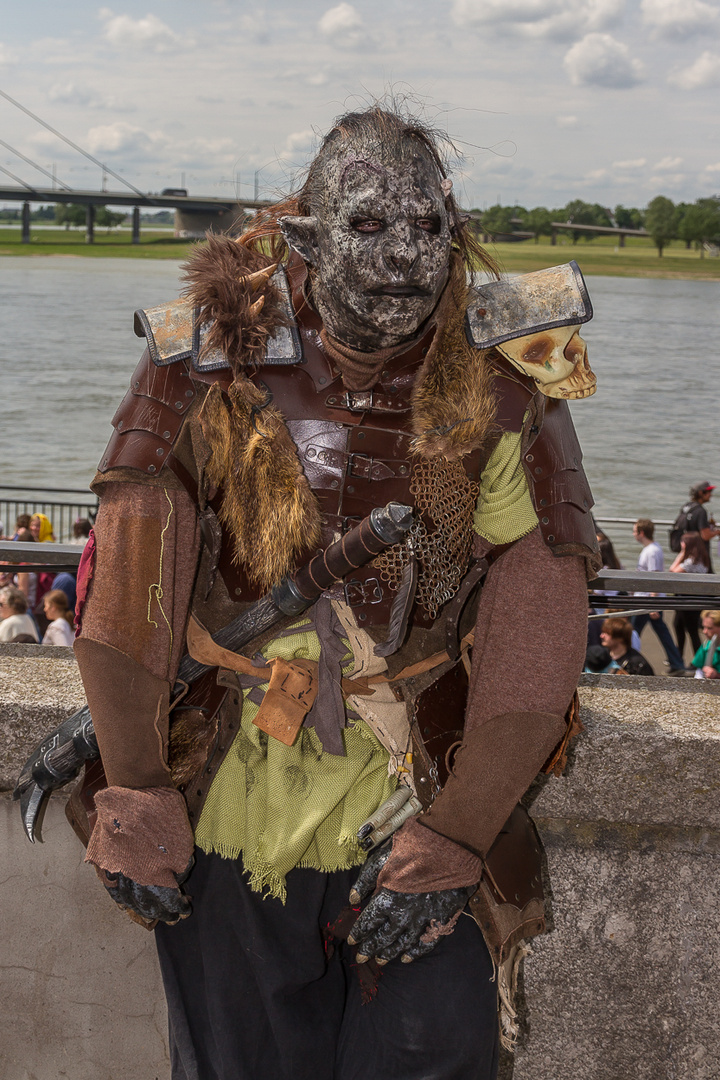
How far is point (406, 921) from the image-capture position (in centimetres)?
183

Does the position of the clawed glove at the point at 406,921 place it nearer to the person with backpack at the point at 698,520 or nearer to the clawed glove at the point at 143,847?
the clawed glove at the point at 143,847

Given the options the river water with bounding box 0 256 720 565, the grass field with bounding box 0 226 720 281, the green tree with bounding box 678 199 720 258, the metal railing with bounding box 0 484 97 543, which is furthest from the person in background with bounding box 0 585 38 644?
the grass field with bounding box 0 226 720 281

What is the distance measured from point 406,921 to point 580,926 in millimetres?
750

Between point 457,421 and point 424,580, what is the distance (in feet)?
1.02

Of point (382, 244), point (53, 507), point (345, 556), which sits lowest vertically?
point (53, 507)

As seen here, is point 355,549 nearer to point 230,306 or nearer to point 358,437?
point 358,437

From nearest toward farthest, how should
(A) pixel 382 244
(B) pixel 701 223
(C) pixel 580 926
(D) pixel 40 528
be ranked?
(A) pixel 382 244 < (C) pixel 580 926 < (D) pixel 40 528 < (B) pixel 701 223

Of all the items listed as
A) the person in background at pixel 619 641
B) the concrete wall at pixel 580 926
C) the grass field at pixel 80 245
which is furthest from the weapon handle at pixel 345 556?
the grass field at pixel 80 245

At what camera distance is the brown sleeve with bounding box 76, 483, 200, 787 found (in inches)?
73.8

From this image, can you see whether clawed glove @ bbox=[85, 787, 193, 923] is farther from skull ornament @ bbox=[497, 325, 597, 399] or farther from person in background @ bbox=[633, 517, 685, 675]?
person in background @ bbox=[633, 517, 685, 675]

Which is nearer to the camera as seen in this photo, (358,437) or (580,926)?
(358,437)

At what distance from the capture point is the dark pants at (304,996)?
1901mm

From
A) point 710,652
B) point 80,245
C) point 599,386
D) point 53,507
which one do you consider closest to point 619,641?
point 710,652

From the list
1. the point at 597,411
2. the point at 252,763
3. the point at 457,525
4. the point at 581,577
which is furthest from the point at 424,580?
the point at 597,411
